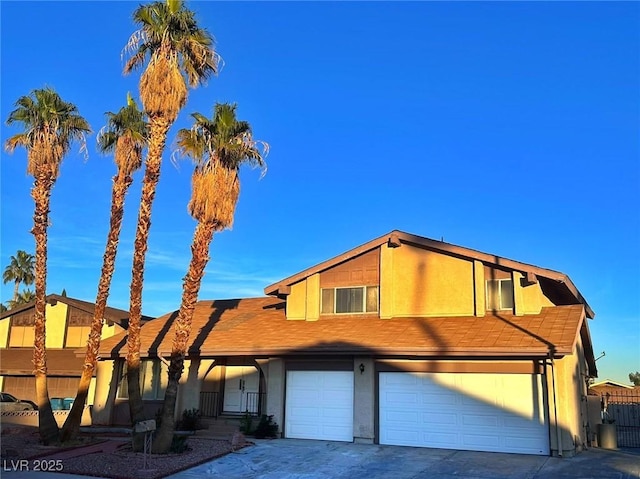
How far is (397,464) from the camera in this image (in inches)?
544

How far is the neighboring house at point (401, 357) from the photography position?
50.8ft

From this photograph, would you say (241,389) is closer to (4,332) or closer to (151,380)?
(151,380)

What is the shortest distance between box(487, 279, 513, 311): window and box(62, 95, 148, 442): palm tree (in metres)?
11.5

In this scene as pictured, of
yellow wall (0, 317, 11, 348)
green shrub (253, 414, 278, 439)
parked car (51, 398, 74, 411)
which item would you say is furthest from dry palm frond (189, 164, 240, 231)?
yellow wall (0, 317, 11, 348)

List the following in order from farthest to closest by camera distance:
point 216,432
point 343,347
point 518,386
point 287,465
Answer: point 216,432 < point 343,347 < point 518,386 < point 287,465

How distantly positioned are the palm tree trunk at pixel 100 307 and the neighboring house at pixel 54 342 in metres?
12.6

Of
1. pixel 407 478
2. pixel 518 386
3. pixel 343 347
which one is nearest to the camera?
pixel 407 478

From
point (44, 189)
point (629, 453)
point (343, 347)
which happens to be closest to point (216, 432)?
point (343, 347)

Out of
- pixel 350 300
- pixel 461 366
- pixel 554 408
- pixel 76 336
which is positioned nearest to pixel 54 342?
pixel 76 336

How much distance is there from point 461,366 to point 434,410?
1.44m

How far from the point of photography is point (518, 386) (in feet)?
51.2

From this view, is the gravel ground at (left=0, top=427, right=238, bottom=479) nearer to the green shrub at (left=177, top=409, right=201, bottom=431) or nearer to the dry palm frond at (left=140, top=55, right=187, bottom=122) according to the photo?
the green shrub at (left=177, top=409, right=201, bottom=431)

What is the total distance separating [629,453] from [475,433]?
14.5 feet

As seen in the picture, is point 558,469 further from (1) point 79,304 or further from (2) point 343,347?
(1) point 79,304
